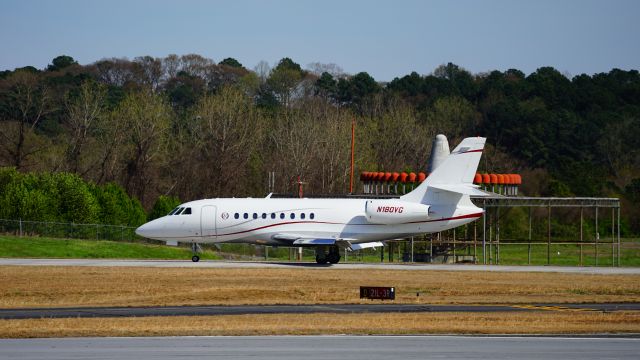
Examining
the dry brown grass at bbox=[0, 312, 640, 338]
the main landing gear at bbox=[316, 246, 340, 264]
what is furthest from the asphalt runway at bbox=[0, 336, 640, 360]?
the main landing gear at bbox=[316, 246, 340, 264]

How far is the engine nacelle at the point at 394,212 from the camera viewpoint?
52031 millimetres

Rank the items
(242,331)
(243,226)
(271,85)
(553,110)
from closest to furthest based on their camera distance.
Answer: (242,331), (243,226), (553,110), (271,85)

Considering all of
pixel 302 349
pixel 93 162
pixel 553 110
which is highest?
pixel 553 110

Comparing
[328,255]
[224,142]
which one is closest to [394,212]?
[328,255]

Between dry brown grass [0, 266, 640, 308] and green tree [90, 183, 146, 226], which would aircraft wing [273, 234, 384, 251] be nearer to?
dry brown grass [0, 266, 640, 308]

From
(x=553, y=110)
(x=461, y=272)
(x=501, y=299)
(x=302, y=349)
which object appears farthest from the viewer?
(x=553, y=110)

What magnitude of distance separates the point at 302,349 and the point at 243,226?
2966 centimetres

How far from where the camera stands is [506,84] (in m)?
150

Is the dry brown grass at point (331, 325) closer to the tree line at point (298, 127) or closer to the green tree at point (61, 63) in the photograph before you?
the tree line at point (298, 127)

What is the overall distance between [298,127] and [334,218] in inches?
1839

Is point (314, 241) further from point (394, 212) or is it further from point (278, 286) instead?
point (278, 286)

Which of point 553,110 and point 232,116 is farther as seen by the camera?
point 553,110

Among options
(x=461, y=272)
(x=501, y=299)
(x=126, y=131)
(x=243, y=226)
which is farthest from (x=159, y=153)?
(x=501, y=299)

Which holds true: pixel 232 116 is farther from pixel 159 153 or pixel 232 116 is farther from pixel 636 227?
pixel 636 227
